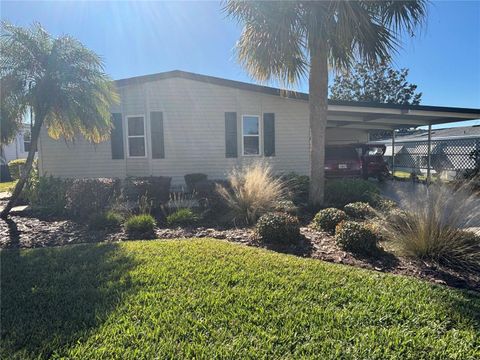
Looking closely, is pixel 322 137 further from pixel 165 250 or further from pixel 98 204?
pixel 98 204

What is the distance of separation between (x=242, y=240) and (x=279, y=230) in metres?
0.68

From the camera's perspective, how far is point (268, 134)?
12219 mm

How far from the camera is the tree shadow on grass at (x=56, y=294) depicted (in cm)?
249

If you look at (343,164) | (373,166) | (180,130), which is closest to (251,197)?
(180,130)

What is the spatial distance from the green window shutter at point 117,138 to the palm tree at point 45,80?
3821 millimetres

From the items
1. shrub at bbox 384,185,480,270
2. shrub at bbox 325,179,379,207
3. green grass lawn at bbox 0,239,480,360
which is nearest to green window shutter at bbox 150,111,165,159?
shrub at bbox 325,179,379,207

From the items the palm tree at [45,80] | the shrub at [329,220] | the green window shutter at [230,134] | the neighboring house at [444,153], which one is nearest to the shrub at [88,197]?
the palm tree at [45,80]

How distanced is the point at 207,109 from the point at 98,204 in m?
5.71

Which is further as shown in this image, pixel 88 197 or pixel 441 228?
pixel 88 197

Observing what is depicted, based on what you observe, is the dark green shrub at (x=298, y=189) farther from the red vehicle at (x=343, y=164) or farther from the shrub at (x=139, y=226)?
the shrub at (x=139, y=226)

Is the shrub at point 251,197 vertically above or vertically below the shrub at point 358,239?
above

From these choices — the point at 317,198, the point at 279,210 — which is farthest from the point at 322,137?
the point at 279,210

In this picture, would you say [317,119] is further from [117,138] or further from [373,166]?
[373,166]

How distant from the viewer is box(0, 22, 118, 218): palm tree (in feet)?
22.2
